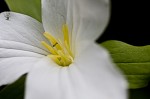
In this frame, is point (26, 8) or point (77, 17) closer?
point (77, 17)

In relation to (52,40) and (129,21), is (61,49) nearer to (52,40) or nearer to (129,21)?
(52,40)

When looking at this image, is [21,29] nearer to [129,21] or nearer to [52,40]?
[52,40]

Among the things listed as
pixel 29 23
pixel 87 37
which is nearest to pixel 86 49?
pixel 87 37

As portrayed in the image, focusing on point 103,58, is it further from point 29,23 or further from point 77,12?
point 29,23

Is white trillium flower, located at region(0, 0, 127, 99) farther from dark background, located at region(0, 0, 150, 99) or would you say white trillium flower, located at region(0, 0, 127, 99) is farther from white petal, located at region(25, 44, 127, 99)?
dark background, located at region(0, 0, 150, 99)

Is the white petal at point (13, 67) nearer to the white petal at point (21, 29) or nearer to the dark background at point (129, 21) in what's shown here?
the white petal at point (21, 29)

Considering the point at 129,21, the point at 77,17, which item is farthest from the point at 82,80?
the point at 129,21
